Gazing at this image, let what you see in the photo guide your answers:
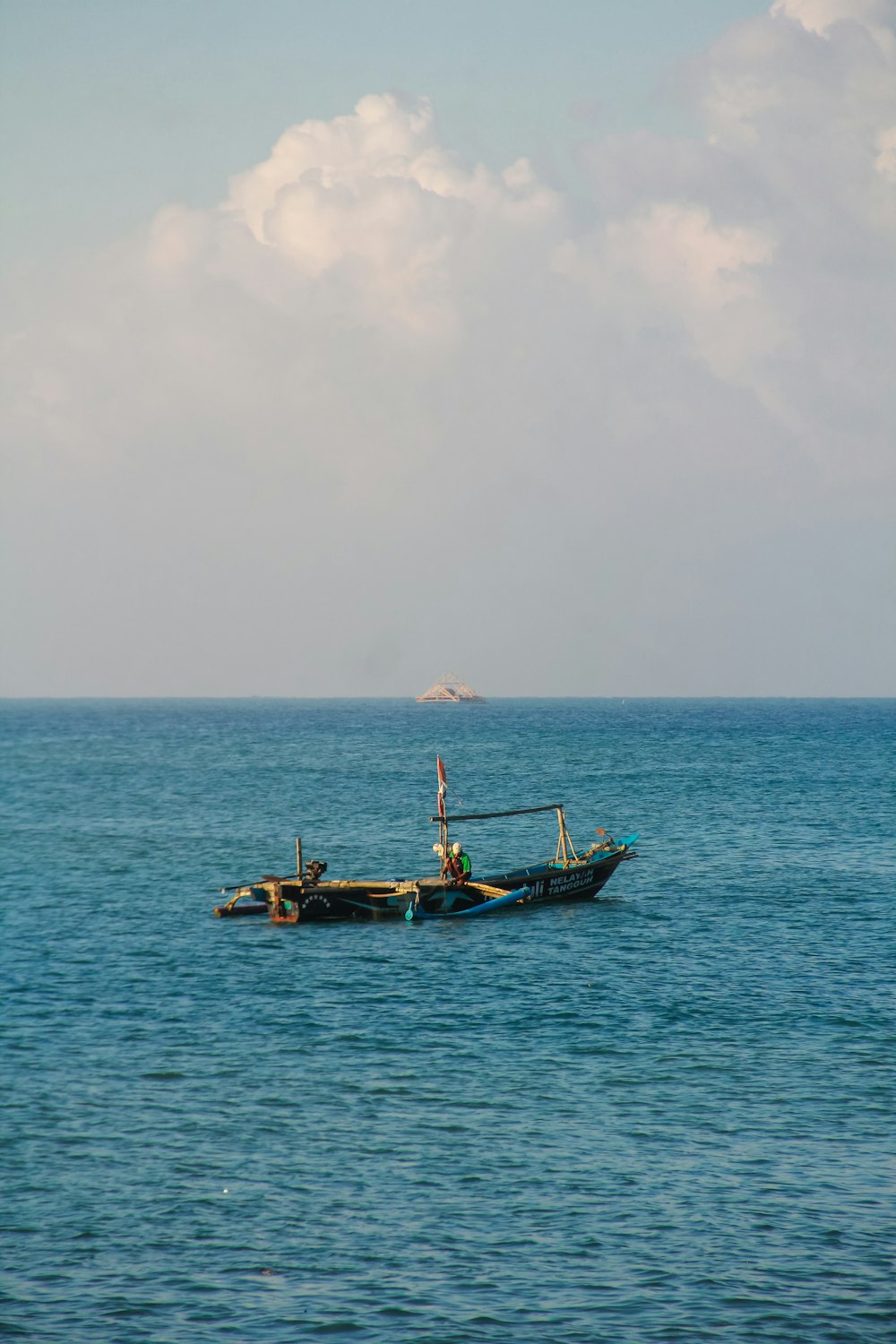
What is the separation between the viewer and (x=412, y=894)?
2137 inches

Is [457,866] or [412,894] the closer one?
[412,894]

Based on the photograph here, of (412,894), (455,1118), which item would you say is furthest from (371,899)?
(455,1118)

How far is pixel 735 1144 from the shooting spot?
89.7 feet

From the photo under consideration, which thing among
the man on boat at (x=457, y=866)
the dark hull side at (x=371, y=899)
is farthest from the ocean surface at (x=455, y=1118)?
the man on boat at (x=457, y=866)

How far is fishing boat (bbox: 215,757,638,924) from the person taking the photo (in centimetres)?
5394

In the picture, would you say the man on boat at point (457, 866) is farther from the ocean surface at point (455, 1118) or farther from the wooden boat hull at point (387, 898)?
the ocean surface at point (455, 1118)

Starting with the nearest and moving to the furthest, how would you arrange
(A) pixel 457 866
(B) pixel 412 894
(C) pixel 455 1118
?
(C) pixel 455 1118 → (B) pixel 412 894 → (A) pixel 457 866

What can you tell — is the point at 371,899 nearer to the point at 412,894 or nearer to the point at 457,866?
the point at 412,894

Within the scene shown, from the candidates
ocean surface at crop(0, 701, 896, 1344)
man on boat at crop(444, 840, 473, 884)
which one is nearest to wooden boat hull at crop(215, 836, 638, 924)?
man on boat at crop(444, 840, 473, 884)

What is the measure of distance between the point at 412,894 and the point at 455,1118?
25435 millimetres

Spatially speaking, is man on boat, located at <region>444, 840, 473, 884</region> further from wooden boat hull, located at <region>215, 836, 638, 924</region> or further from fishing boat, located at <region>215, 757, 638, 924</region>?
wooden boat hull, located at <region>215, 836, 638, 924</region>

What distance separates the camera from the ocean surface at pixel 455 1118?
70.5ft

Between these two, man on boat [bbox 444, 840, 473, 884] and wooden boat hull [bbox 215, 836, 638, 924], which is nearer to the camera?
wooden boat hull [bbox 215, 836, 638, 924]

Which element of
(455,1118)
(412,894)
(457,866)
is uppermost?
(457,866)
